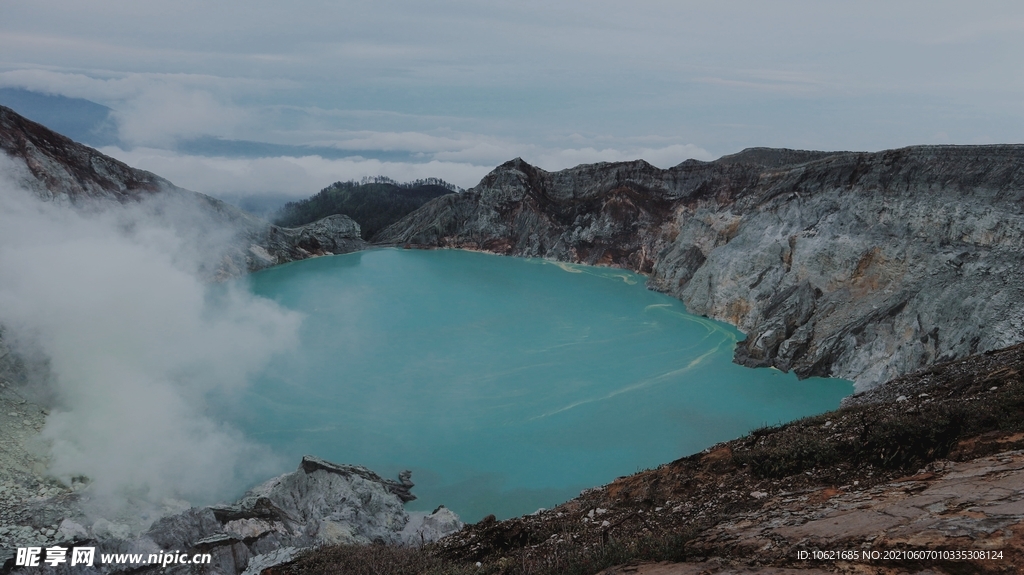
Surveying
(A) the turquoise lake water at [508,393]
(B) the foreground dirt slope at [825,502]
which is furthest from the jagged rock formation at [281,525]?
(B) the foreground dirt slope at [825,502]

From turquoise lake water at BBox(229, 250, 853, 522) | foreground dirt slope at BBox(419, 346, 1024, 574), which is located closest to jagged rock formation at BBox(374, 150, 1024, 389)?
turquoise lake water at BBox(229, 250, 853, 522)

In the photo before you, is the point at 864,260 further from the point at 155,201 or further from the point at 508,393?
the point at 155,201

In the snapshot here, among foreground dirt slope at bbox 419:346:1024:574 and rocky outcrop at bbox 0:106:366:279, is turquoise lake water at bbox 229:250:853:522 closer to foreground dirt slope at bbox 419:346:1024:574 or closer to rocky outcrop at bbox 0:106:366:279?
foreground dirt slope at bbox 419:346:1024:574

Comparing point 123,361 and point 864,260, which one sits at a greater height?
point 864,260

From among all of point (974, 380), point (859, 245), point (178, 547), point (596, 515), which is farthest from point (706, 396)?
point (178, 547)

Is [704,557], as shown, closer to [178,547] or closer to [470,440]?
[178,547]

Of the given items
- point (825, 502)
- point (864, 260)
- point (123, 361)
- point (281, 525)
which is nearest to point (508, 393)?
point (281, 525)

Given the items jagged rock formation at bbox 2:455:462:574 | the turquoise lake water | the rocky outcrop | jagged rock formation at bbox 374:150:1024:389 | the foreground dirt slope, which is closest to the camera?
the foreground dirt slope
